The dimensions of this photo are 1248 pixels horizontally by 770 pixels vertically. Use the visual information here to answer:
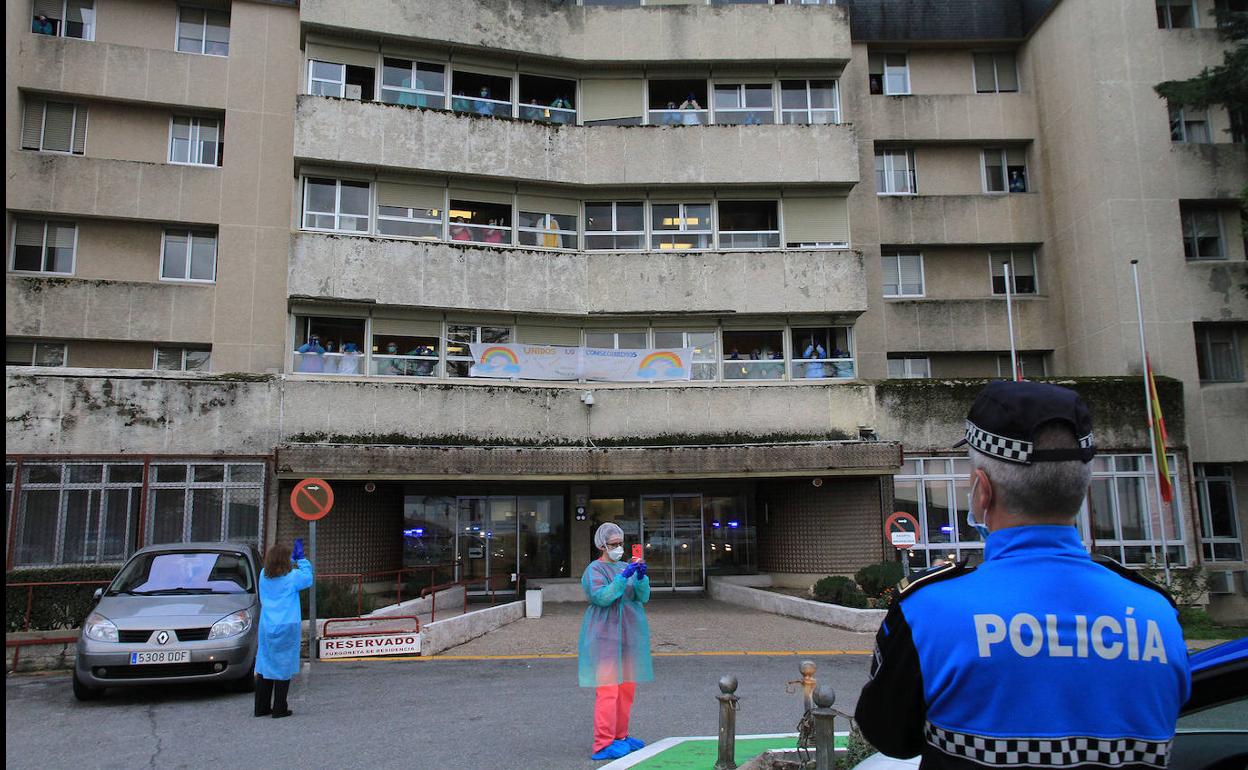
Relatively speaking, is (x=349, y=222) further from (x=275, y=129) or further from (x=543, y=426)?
(x=543, y=426)

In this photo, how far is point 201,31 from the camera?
22.1 m

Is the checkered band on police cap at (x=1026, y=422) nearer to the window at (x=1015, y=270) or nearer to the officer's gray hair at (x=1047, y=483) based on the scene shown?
Answer: the officer's gray hair at (x=1047, y=483)

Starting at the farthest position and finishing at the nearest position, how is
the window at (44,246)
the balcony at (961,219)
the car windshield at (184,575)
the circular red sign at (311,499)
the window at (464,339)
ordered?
1. the balcony at (961,219)
2. the window at (464,339)
3. the window at (44,246)
4. the circular red sign at (311,499)
5. the car windshield at (184,575)

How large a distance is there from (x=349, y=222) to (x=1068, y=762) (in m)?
21.5

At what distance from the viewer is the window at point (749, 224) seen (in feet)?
76.2

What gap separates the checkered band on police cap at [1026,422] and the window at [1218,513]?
80.6 feet

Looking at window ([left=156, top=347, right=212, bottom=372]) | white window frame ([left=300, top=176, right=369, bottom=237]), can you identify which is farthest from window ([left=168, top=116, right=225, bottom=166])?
window ([left=156, top=347, right=212, bottom=372])

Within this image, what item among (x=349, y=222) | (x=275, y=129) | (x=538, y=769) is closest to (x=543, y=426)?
(x=349, y=222)

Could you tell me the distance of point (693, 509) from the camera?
23953 mm

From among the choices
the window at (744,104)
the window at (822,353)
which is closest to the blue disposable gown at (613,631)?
the window at (822,353)

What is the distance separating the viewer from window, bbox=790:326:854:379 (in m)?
22.5

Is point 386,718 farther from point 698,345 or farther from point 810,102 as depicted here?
point 810,102

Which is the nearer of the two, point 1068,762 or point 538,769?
point 1068,762

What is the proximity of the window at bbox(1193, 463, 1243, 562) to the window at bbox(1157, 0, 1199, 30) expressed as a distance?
12.3 m
